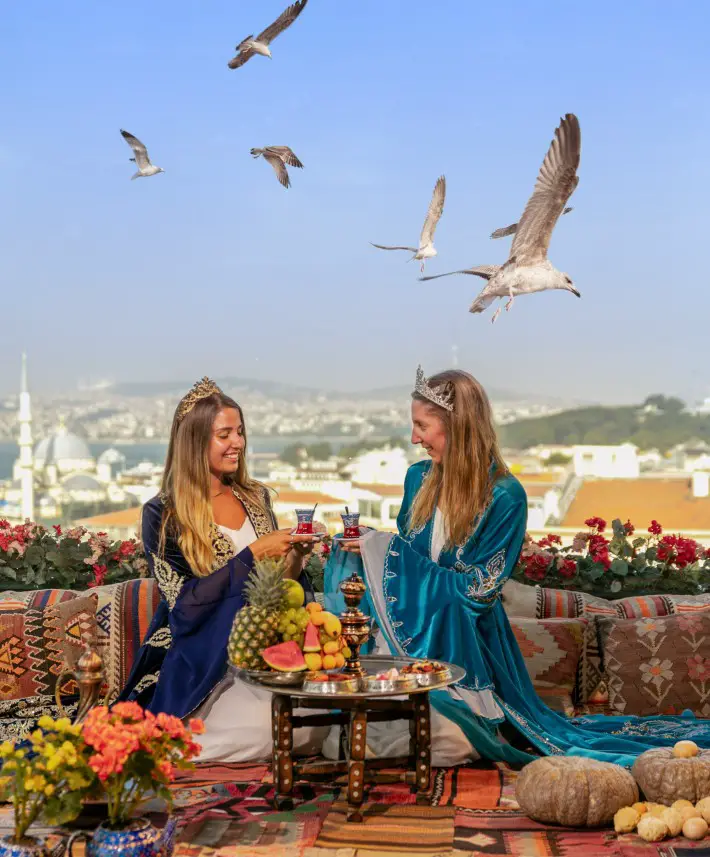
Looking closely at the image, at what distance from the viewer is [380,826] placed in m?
3.42

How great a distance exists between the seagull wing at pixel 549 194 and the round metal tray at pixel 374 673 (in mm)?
1823

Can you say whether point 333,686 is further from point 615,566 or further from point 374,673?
point 615,566

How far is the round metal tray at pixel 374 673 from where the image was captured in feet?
11.0

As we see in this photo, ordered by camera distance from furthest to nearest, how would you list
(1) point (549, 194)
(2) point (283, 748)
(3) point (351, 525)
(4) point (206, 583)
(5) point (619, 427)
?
1. (5) point (619, 427)
2. (1) point (549, 194)
3. (4) point (206, 583)
4. (3) point (351, 525)
5. (2) point (283, 748)

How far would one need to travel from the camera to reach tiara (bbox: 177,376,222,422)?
14.2 feet

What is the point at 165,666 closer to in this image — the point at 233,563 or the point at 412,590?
the point at 233,563

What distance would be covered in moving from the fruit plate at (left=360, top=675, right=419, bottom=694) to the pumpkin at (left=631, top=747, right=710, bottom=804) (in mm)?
777

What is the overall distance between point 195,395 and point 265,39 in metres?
1.91

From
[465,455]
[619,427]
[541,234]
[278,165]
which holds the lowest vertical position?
[465,455]

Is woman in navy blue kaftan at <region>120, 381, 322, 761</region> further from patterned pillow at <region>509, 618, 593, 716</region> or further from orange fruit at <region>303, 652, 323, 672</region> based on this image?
patterned pillow at <region>509, 618, 593, 716</region>

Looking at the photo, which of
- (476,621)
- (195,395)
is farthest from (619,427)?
(195,395)

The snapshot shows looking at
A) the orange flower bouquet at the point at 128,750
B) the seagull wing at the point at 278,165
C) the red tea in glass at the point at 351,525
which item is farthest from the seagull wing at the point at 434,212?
the orange flower bouquet at the point at 128,750

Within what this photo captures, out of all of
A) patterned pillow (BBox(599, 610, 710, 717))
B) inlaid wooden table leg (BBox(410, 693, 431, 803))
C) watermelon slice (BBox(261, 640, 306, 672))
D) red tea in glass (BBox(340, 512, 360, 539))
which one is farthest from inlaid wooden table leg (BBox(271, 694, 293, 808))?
patterned pillow (BBox(599, 610, 710, 717))

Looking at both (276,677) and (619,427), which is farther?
(619,427)
